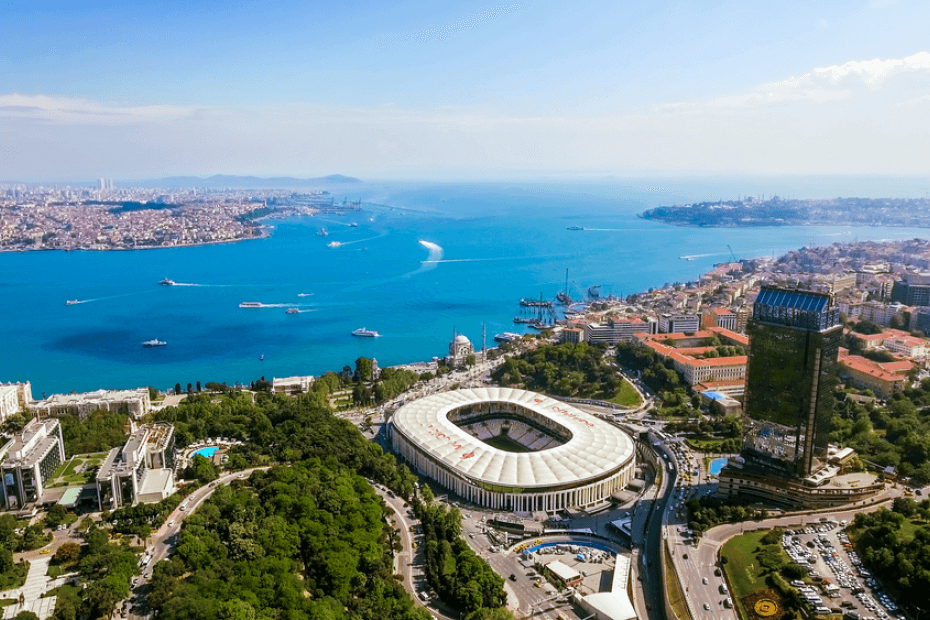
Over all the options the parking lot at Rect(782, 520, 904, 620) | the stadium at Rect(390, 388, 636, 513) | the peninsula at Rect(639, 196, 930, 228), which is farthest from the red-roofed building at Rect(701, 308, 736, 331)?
the peninsula at Rect(639, 196, 930, 228)

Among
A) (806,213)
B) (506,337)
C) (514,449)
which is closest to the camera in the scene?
(514,449)

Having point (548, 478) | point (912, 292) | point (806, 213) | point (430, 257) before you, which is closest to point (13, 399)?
point (548, 478)

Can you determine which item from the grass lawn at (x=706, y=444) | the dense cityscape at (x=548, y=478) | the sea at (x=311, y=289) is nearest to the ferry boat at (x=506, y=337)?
the sea at (x=311, y=289)

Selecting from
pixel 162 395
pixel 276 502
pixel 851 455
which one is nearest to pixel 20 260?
pixel 162 395

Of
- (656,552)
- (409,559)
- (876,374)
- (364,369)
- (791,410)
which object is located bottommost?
(409,559)

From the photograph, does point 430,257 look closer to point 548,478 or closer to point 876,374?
point 876,374

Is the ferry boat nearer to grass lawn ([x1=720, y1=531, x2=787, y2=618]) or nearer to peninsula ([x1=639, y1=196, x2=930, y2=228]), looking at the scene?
grass lawn ([x1=720, y1=531, x2=787, y2=618])

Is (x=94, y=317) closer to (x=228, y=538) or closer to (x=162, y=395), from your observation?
(x=162, y=395)
